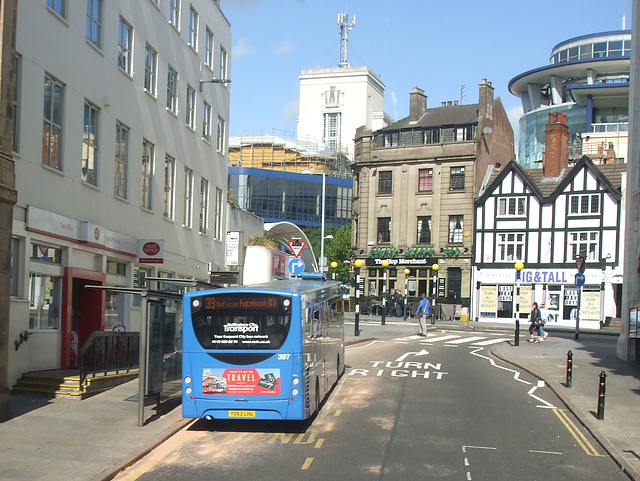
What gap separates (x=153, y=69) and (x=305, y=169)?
2900 inches

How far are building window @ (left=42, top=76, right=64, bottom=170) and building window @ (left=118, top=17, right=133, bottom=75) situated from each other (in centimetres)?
414

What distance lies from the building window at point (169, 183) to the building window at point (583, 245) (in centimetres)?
3645

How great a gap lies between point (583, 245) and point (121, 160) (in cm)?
4107

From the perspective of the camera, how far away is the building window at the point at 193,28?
2889cm

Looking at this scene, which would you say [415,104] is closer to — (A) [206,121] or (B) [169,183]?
(A) [206,121]

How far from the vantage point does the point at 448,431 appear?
14.4 meters

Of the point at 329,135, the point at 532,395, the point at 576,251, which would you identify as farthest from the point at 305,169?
the point at 532,395

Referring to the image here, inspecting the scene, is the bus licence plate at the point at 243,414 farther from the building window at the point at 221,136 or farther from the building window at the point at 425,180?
the building window at the point at 425,180

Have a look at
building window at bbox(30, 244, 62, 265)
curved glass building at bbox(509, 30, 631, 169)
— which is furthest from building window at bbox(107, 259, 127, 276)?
curved glass building at bbox(509, 30, 631, 169)

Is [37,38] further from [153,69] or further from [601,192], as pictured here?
[601,192]

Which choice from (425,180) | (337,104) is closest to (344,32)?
(337,104)

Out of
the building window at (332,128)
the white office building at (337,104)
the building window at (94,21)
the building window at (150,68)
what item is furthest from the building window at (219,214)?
the building window at (332,128)

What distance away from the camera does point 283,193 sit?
92.2m

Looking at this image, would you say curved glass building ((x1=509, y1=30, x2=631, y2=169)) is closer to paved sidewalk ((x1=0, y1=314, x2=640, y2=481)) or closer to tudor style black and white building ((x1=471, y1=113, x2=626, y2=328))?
tudor style black and white building ((x1=471, y1=113, x2=626, y2=328))
